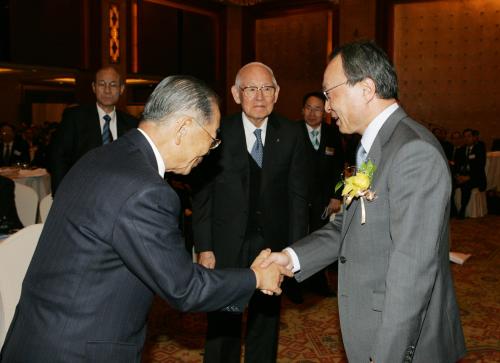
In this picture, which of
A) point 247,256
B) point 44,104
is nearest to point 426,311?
point 247,256

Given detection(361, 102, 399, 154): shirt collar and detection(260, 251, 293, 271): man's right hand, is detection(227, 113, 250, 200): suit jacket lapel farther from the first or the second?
detection(361, 102, 399, 154): shirt collar

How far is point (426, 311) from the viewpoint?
173cm

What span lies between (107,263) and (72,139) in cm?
292

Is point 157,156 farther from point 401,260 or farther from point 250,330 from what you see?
point 250,330

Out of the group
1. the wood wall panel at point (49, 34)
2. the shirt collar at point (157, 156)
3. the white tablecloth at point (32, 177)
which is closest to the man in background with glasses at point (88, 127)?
the white tablecloth at point (32, 177)

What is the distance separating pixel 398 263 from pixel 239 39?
12.8 m

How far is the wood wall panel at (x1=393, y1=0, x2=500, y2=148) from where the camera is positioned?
450 inches

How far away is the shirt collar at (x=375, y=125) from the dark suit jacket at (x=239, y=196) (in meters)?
1.13

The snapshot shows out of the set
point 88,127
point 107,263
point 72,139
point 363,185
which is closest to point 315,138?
point 88,127

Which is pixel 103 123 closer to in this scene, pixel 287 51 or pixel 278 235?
pixel 278 235

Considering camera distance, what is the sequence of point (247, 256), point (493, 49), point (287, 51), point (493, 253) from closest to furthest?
point (247, 256), point (493, 253), point (493, 49), point (287, 51)

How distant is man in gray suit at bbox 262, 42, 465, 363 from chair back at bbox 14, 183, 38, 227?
3.25 meters

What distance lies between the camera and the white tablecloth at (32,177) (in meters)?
6.38

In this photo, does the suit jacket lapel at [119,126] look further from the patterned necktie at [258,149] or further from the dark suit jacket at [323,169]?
the patterned necktie at [258,149]
